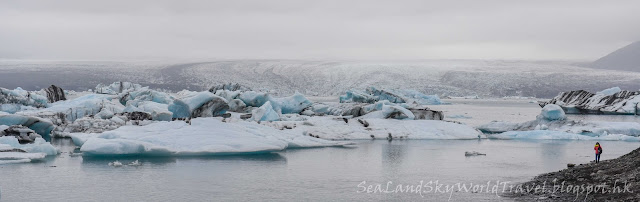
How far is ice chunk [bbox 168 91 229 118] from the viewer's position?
23.9 metres

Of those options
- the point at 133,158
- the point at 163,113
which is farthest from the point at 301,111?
the point at 133,158

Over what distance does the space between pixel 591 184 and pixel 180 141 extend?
31.3ft

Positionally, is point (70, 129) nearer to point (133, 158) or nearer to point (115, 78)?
point (133, 158)

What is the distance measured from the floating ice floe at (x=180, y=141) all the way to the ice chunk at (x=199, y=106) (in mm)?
7346

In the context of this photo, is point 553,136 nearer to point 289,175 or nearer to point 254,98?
point 254,98

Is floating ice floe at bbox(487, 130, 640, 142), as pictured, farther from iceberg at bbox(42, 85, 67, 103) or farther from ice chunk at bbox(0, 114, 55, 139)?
iceberg at bbox(42, 85, 67, 103)

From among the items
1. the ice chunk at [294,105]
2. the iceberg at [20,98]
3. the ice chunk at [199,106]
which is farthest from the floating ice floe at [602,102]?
the iceberg at [20,98]

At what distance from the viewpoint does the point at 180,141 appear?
1484cm

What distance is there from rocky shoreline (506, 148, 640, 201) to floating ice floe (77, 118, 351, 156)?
7403 mm

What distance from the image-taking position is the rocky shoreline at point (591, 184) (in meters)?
8.35

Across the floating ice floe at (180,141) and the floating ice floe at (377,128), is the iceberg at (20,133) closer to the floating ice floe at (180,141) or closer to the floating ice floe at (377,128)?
the floating ice floe at (180,141)

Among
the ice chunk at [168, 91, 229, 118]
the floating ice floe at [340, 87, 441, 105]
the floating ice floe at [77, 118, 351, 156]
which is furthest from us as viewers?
the floating ice floe at [340, 87, 441, 105]

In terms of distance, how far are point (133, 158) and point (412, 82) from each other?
225 ft

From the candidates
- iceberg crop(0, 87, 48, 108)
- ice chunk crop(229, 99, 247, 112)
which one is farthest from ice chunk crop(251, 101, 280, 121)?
iceberg crop(0, 87, 48, 108)
